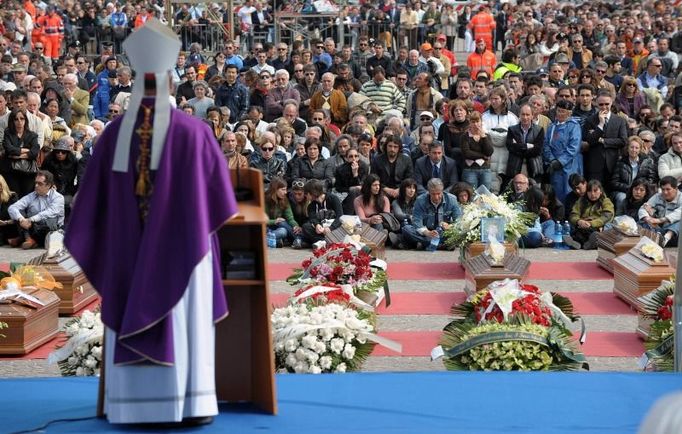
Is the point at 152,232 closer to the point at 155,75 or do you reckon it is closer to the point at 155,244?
the point at 155,244

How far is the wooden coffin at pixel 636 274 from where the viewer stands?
13.3 m

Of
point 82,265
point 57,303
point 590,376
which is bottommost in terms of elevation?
point 57,303

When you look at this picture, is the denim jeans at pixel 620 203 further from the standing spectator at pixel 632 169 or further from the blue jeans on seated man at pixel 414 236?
the blue jeans on seated man at pixel 414 236

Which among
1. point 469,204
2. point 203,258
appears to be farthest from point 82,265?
point 469,204

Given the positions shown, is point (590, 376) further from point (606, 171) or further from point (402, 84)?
point (402, 84)

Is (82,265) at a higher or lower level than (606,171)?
higher

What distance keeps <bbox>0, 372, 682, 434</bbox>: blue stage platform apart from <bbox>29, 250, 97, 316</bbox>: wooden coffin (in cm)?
558

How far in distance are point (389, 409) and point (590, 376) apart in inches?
50.5

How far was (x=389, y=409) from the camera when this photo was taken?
7168 mm

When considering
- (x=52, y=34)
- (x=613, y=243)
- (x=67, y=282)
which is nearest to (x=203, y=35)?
(x=52, y=34)

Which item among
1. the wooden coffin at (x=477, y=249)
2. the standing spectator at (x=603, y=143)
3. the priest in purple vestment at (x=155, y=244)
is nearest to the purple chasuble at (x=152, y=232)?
the priest in purple vestment at (x=155, y=244)

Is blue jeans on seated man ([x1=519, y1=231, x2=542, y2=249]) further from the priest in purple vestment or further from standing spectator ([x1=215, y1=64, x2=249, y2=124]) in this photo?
the priest in purple vestment

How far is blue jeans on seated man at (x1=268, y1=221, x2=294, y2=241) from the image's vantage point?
16172 mm

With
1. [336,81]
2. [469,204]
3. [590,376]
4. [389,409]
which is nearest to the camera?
[389,409]
